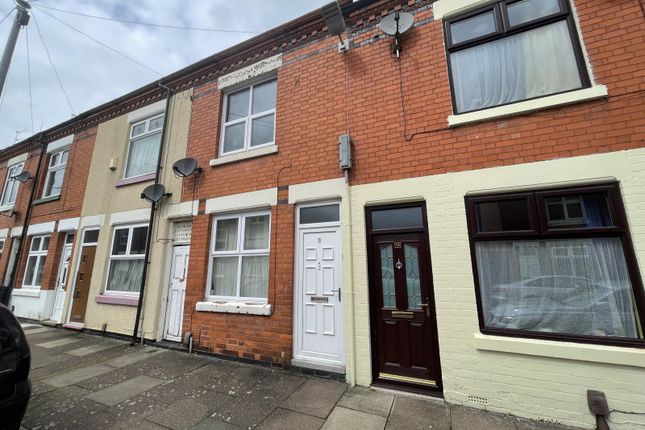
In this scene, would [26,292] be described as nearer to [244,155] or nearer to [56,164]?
[56,164]

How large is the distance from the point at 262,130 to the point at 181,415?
491 centimetres

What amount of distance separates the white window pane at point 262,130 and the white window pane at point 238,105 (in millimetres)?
406

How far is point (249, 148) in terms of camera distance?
19.5 ft

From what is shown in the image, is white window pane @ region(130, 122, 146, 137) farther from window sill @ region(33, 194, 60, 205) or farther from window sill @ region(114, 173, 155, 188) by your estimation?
window sill @ region(33, 194, 60, 205)

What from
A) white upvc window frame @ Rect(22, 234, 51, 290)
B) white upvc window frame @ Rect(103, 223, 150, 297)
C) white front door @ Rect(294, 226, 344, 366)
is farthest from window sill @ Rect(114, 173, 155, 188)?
white front door @ Rect(294, 226, 344, 366)

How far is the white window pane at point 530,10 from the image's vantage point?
404cm

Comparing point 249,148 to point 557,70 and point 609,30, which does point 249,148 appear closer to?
point 557,70

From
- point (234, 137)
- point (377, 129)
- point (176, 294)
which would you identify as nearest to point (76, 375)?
point (176, 294)

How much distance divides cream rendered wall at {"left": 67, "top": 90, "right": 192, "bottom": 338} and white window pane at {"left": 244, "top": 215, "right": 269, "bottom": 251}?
2.06 m

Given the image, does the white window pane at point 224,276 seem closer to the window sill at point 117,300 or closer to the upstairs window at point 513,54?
the window sill at point 117,300

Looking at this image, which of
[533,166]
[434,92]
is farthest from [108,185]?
[533,166]

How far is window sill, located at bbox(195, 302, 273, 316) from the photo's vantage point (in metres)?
4.89

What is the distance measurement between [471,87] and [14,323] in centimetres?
615

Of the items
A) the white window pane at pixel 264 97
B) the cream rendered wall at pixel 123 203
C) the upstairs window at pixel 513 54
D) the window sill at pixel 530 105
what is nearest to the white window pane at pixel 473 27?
the upstairs window at pixel 513 54
